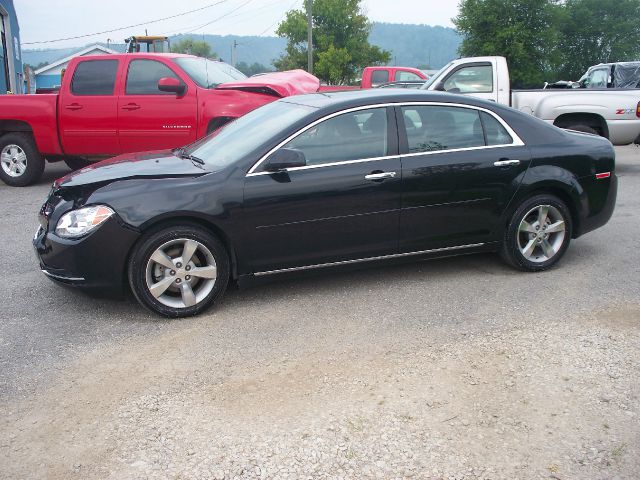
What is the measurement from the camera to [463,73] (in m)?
11.0

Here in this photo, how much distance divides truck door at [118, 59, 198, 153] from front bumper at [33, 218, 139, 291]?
5097 millimetres

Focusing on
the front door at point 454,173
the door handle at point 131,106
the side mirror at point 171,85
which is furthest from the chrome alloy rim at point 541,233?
the door handle at point 131,106

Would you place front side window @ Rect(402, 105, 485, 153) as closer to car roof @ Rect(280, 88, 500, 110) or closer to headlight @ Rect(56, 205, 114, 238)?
car roof @ Rect(280, 88, 500, 110)

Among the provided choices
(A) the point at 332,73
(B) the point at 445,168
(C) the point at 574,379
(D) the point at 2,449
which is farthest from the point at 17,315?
(A) the point at 332,73

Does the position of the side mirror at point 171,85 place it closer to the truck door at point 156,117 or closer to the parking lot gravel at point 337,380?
the truck door at point 156,117

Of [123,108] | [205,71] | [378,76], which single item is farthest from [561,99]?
[378,76]

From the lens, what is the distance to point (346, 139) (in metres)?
5.11

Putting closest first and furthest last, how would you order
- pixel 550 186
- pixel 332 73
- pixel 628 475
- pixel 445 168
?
pixel 628 475, pixel 445 168, pixel 550 186, pixel 332 73

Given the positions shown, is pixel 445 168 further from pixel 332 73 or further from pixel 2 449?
pixel 332 73

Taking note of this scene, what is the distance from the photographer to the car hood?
4.87m

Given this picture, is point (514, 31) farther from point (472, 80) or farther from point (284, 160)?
point (284, 160)

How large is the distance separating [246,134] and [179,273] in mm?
1368

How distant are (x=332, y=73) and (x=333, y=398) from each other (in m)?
42.7

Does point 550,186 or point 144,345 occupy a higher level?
point 550,186
